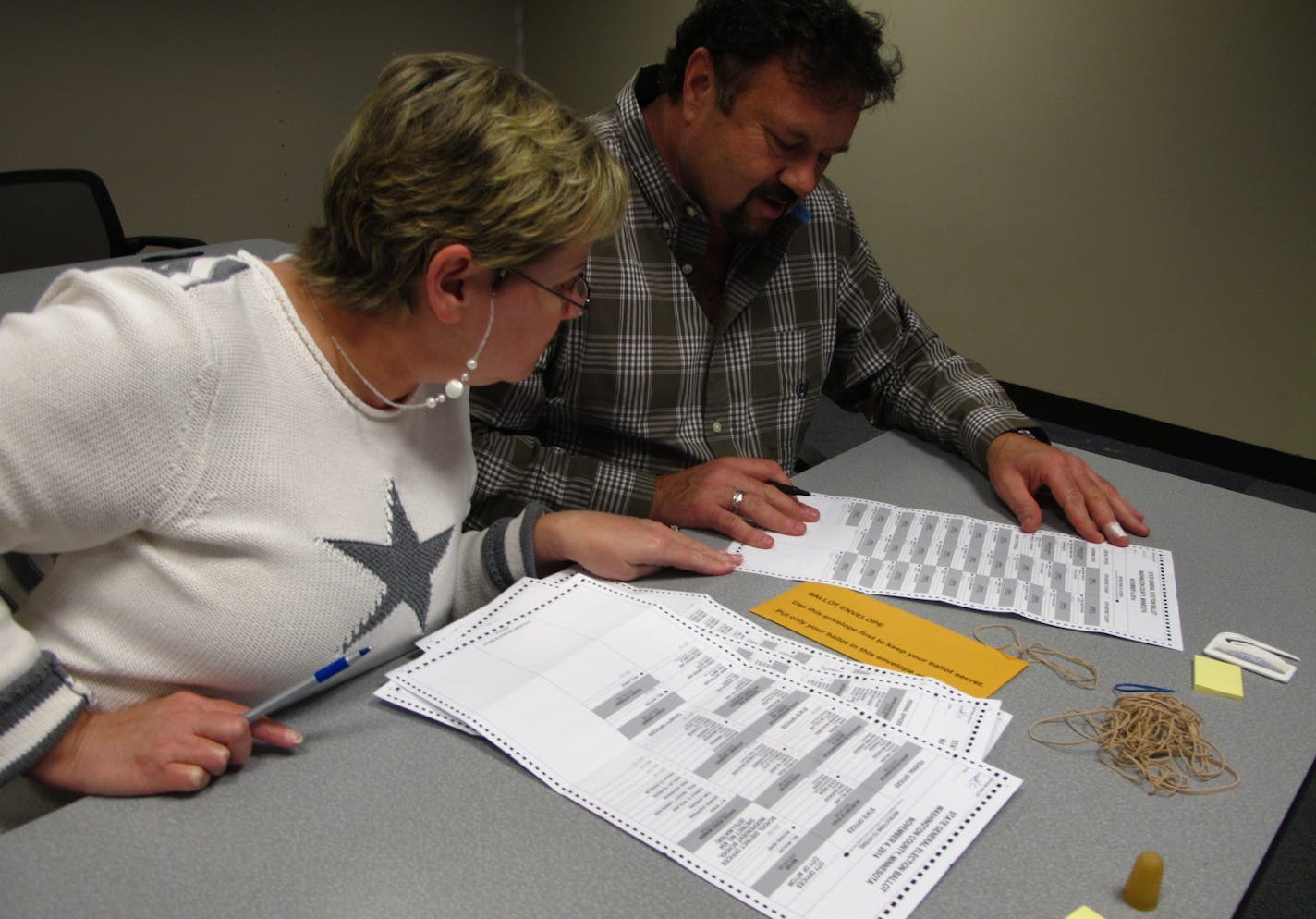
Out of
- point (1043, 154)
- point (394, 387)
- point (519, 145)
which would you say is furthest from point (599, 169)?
point (1043, 154)

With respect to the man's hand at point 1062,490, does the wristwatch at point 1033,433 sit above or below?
above

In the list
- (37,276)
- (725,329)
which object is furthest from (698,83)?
(37,276)

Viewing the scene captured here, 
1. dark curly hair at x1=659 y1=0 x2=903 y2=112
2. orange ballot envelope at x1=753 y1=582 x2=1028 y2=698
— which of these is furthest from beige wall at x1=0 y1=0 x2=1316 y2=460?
orange ballot envelope at x1=753 y1=582 x2=1028 y2=698

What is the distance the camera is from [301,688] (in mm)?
881

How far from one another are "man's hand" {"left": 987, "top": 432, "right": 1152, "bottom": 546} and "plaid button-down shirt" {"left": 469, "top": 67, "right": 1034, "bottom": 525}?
7cm

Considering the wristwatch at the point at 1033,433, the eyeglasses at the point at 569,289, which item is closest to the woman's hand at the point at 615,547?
the eyeglasses at the point at 569,289

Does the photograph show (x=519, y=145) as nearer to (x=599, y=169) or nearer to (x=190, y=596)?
(x=599, y=169)

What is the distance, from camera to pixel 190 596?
2.78 ft

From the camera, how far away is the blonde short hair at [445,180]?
2.92ft

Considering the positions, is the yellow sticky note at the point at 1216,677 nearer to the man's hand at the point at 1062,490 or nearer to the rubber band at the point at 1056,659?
the rubber band at the point at 1056,659

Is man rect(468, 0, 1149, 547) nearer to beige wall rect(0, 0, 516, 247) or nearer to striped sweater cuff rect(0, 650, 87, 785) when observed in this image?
striped sweater cuff rect(0, 650, 87, 785)

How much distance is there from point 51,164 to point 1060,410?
3.83 meters

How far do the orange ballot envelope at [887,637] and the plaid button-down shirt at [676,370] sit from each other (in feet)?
1.10

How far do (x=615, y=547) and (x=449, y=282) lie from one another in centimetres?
38
